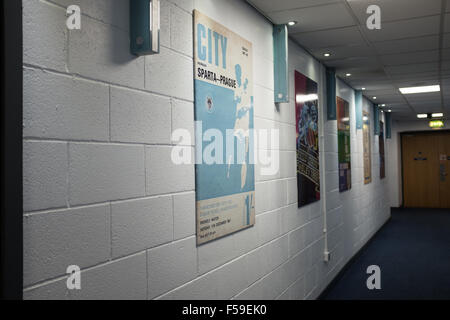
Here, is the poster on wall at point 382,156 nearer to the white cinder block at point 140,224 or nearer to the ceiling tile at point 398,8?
the ceiling tile at point 398,8

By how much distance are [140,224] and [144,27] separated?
770mm

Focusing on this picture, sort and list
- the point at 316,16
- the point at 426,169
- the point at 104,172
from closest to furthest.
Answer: the point at 104,172
the point at 316,16
the point at 426,169

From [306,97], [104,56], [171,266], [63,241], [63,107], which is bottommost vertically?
[171,266]

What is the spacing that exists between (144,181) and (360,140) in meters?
5.20

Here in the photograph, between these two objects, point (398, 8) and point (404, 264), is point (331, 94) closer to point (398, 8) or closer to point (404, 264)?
point (398, 8)

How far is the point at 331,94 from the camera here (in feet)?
15.0

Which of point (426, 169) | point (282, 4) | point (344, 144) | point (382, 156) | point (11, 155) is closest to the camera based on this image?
point (11, 155)

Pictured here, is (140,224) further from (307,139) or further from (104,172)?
(307,139)

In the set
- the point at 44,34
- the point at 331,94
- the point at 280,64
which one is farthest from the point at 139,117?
the point at 331,94

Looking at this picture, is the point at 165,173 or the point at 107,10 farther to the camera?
the point at 165,173

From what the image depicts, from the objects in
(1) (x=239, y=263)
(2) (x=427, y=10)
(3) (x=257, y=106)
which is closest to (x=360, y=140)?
(2) (x=427, y=10)

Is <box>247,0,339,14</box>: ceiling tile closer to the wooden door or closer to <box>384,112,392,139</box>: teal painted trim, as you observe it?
<box>384,112,392,139</box>: teal painted trim

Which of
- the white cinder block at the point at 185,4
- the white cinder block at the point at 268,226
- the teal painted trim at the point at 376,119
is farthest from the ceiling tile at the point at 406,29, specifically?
the teal painted trim at the point at 376,119

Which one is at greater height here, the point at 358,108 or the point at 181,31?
the point at 358,108
